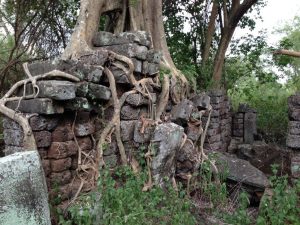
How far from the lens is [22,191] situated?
2.38 metres

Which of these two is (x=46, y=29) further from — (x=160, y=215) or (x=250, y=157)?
(x=160, y=215)

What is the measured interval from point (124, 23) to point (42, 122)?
116 inches

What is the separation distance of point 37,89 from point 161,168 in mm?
1718

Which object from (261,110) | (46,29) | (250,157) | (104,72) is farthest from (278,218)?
(261,110)

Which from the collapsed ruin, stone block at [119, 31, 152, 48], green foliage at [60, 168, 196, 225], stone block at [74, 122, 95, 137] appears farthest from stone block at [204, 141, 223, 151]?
green foliage at [60, 168, 196, 225]

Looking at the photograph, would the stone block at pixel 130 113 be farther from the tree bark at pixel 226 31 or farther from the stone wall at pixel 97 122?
the tree bark at pixel 226 31

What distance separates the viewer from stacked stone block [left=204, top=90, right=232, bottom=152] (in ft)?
25.6

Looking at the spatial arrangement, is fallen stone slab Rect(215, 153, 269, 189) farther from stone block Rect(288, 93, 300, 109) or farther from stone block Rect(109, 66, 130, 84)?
stone block Rect(109, 66, 130, 84)

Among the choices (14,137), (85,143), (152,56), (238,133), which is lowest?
(238,133)

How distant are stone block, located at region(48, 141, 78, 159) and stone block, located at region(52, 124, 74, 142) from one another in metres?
0.05

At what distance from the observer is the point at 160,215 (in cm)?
299

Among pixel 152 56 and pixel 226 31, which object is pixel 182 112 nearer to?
pixel 152 56

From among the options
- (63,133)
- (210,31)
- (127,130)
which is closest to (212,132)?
(210,31)

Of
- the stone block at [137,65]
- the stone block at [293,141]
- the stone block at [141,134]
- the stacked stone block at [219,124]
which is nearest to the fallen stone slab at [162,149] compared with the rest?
the stone block at [141,134]
